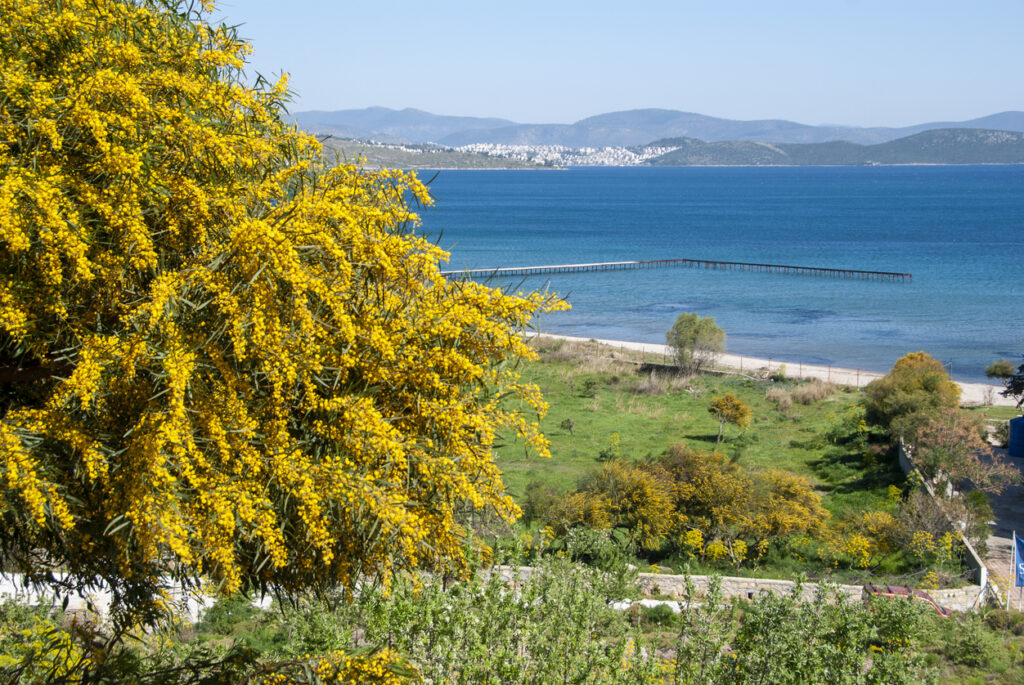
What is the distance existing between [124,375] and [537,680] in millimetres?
4317

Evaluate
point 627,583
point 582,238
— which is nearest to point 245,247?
point 627,583

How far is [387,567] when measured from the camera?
6.34 meters

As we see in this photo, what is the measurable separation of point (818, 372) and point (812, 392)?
8359 millimetres

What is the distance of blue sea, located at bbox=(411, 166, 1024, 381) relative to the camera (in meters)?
61.7

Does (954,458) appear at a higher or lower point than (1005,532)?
higher

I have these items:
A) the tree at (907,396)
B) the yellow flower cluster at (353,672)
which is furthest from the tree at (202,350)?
the tree at (907,396)

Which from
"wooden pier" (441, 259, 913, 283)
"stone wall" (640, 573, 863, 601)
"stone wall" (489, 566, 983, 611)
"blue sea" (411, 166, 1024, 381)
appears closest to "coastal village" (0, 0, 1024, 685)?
"stone wall" (640, 573, 863, 601)

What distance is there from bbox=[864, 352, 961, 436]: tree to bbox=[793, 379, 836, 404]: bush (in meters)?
6.03

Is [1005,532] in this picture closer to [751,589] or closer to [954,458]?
[954,458]

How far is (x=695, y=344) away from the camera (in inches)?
1890

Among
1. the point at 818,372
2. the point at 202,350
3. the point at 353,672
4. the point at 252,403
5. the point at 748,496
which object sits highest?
the point at 202,350

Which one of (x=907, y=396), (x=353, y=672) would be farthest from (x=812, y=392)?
(x=353, y=672)

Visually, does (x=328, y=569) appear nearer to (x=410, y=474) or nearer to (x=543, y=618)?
(x=410, y=474)

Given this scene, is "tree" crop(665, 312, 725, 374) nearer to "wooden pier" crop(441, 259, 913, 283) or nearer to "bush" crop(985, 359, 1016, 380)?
"bush" crop(985, 359, 1016, 380)
